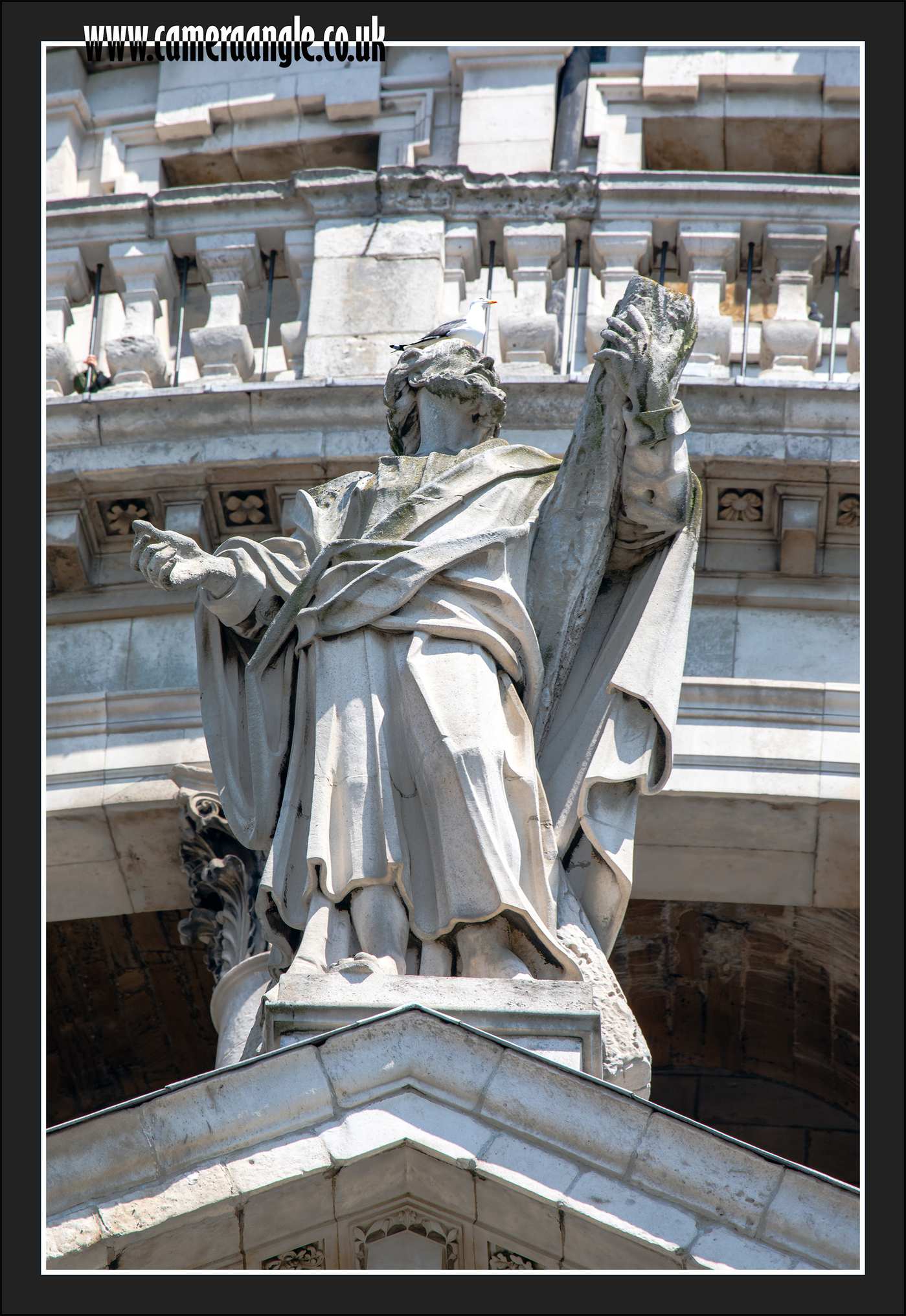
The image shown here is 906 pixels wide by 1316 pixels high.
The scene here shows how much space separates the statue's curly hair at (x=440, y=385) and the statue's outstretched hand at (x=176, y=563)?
2.85 ft

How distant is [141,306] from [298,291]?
0.84 meters

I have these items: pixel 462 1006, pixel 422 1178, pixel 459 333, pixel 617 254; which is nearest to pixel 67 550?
pixel 617 254

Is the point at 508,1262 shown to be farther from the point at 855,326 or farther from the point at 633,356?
the point at 855,326

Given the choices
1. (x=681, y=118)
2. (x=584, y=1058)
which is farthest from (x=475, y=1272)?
(x=681, y=118)

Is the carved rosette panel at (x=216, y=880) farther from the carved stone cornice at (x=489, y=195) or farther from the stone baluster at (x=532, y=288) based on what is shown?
the carved stone cornice at (x=489, y=195)

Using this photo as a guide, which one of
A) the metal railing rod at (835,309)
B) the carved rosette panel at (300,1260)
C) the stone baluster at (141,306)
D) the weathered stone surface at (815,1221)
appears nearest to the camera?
the weathered stone surface at (815,1221)

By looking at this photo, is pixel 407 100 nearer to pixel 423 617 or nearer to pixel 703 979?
pixel 703 979

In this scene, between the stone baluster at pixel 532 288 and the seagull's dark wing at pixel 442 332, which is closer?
the seagull's dark wing at pixel 442 332

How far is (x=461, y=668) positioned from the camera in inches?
318

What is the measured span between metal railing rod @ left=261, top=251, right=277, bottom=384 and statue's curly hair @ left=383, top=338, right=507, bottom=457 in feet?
10.6

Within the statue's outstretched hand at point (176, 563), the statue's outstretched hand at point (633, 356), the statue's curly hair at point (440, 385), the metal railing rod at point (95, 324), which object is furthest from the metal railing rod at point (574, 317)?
the statue's outstretched hand at point (176, 563)

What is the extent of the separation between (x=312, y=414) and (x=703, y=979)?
3722mm

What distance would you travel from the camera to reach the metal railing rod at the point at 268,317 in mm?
12555

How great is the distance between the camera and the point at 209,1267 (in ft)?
21.3
